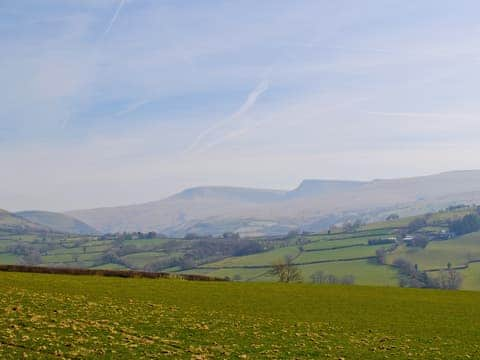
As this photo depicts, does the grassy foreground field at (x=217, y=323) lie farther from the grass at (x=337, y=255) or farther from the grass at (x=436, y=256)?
the grass at (x=337, y=255)

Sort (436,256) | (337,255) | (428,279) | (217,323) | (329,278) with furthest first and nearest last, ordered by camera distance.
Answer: (337,255) < (436,256) < (329,278) < (428,279) < (217,323)

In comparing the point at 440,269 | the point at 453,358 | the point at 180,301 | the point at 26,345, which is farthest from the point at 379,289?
the point at 440,269

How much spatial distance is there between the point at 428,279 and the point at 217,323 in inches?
4792

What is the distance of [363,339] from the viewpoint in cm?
3466

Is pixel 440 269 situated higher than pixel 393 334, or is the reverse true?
pixel 393 334

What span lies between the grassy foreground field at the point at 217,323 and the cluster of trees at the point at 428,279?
82847mm

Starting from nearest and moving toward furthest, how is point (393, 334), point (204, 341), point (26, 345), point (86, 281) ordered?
1. point (26, 345)
2. point (204, 341)
3. point (393, 334)
4. point (86, 281)

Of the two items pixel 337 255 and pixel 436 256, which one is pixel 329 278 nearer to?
pixel 337 255

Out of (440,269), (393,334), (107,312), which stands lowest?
(440,269)

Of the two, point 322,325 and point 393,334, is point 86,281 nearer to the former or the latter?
point 322,325

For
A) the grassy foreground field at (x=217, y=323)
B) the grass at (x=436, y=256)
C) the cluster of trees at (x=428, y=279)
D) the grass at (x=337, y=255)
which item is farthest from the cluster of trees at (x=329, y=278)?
the grassy foreground field at (x=217, y=323)

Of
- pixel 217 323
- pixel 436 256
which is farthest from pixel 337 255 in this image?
pixel 217 323

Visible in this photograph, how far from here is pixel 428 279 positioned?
5684 inches

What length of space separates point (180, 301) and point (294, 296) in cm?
1564
